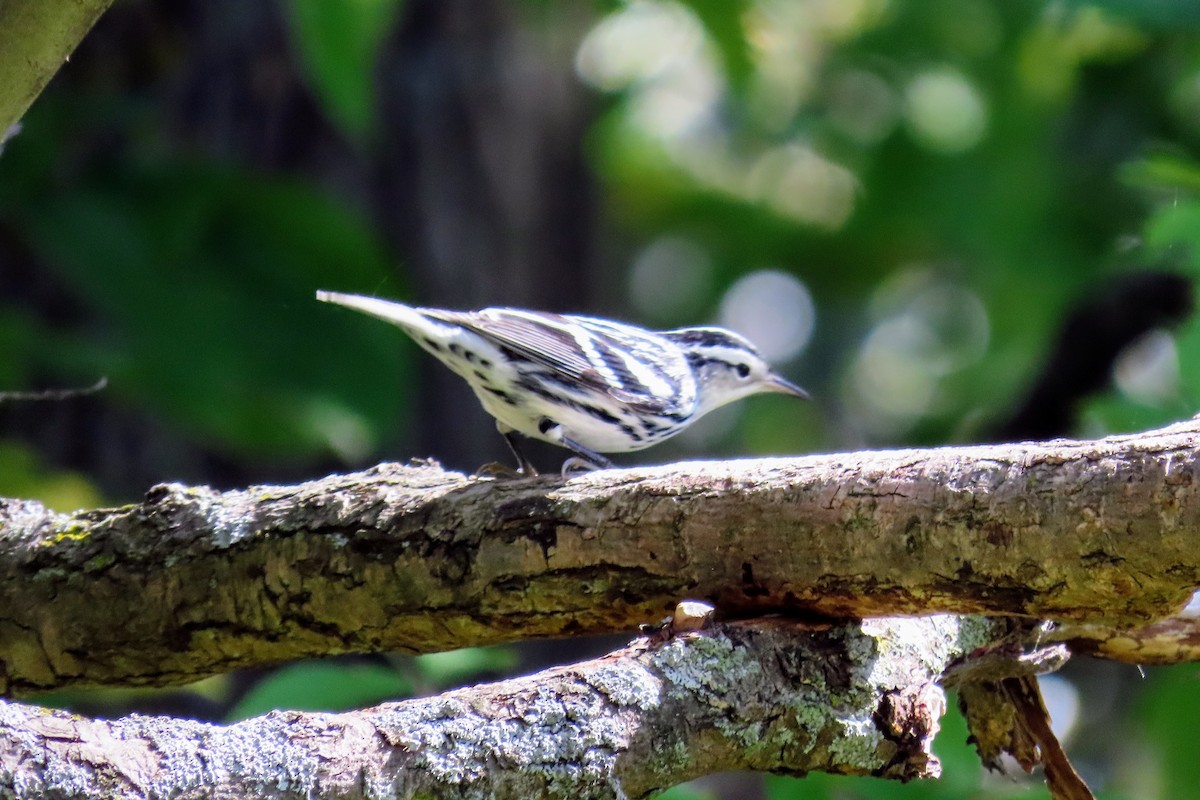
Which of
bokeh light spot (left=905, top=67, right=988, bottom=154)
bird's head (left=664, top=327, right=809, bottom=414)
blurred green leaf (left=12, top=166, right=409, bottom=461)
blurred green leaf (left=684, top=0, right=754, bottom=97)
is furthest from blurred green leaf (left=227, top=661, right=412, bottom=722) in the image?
bokeh light spot (left=905, top=67, right=988, bottom=154)

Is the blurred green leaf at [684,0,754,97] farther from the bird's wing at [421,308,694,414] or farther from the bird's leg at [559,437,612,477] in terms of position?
the bird's leg at [559,437,612,477]

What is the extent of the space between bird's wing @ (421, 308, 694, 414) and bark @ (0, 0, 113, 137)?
1.90 metres

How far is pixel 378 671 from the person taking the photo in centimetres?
384

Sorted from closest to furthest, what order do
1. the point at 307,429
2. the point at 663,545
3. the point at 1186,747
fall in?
the point at 663,545 < the point at 1186,747 < the point at 307,429

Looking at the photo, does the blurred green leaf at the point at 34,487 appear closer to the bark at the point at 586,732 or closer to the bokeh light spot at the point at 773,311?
the bark at the point at 586,732

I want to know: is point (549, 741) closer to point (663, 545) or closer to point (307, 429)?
point (663, 545)

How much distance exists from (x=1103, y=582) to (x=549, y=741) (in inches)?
42.1

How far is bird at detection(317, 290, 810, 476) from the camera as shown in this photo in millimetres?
4465

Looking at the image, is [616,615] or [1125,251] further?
[1125,251]

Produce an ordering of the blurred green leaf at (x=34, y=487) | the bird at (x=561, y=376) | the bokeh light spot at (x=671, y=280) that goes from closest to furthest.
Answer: the bird at (x=561, y=376), the blurred green leaf at (x=34, y=487), the bokeh light spot at (x=671, y=280)

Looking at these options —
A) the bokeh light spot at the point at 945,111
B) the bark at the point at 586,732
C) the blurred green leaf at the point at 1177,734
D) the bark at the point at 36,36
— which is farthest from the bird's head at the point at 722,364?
the bark at the point at 36,36

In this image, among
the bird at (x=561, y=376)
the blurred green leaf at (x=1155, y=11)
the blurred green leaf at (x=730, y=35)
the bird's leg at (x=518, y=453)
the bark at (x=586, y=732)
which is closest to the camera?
the bark at (x=586, y=732)

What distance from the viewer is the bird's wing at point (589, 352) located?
178 inches

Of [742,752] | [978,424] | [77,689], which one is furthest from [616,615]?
[978,424]
